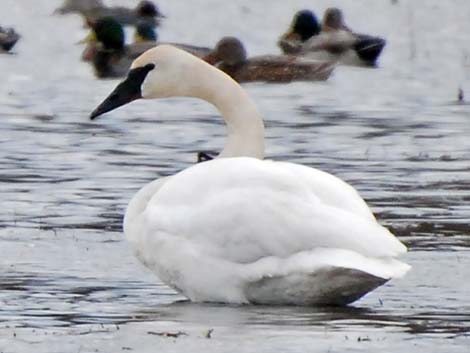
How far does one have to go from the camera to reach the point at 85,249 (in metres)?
11.4

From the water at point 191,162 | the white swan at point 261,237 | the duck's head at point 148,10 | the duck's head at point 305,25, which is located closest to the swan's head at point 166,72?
the water at point 191,162

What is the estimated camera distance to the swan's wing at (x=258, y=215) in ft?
30.0

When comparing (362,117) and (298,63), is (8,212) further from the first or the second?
(298,63)

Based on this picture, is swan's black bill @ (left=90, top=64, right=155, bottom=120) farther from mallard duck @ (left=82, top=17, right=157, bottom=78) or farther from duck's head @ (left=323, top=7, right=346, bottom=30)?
duck's head @ (left=323, top=7, right=346, bottom=30)

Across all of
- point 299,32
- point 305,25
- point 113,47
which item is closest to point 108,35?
point 113,47

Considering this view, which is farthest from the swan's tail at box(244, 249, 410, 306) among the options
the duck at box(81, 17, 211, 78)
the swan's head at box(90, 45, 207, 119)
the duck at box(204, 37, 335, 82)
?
the duck at box(81, 17, 211, 78)

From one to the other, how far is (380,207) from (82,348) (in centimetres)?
537

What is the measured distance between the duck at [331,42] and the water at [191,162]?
316 mm

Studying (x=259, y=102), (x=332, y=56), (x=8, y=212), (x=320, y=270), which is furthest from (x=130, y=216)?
(x=332, y=56)

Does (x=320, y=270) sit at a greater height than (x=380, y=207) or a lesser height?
greater

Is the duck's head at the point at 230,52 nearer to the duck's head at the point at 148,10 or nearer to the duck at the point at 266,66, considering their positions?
the duck at the point at 266,66

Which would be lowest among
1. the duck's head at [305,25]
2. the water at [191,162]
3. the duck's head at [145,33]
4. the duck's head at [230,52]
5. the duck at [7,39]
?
the duck's head at [145,33]

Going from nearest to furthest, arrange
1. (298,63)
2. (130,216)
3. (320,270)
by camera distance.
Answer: (320,270) < (130,216) < (298,63)

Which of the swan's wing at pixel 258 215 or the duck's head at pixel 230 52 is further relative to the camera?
the duck's head at pixel 230 52
